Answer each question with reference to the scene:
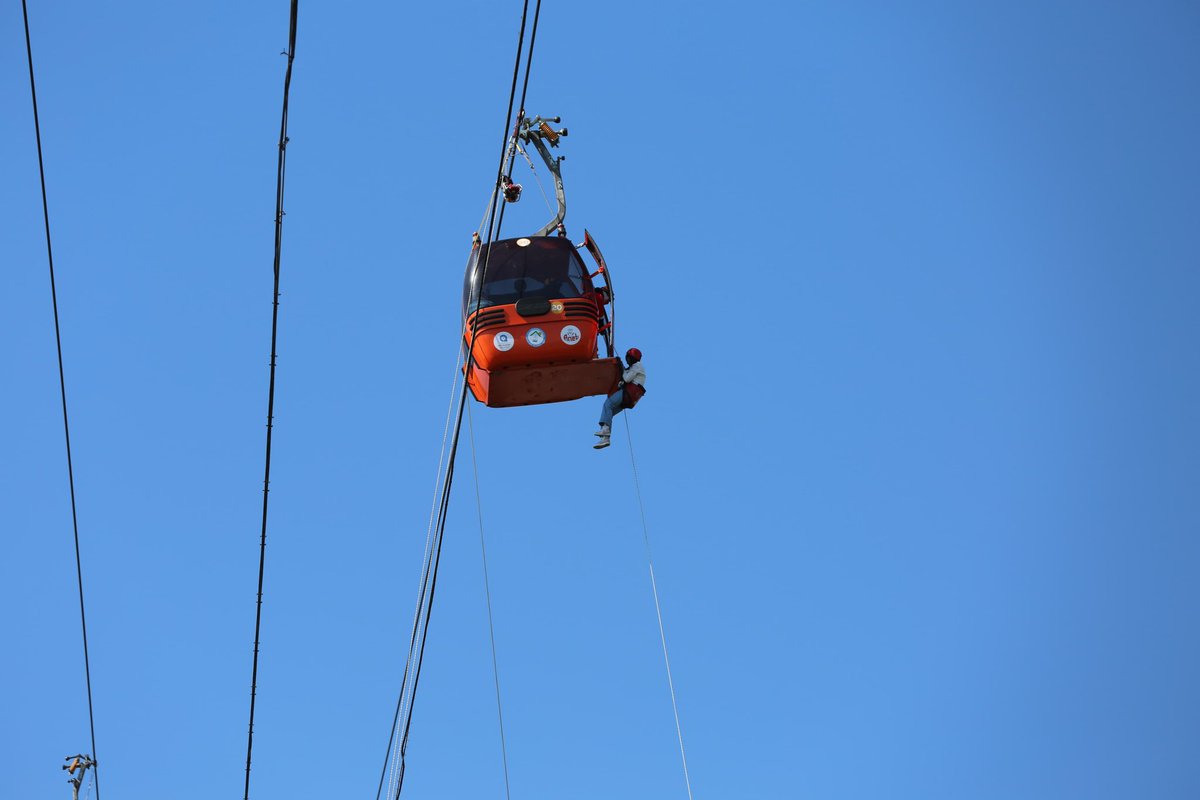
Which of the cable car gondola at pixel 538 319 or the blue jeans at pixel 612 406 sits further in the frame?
the blue jeans at pixel 612 406

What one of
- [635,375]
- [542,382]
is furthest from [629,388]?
[542,382]

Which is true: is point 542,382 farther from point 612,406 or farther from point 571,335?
point 612,406

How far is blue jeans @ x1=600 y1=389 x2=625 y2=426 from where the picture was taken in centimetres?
1623

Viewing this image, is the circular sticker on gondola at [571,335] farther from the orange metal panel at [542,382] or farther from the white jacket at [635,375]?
the white jacket at [635,375]

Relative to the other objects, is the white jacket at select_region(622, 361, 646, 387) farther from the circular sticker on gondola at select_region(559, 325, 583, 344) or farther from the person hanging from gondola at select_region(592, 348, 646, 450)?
the circular sticker on gondola at select_region(559, 325, 583, 344)

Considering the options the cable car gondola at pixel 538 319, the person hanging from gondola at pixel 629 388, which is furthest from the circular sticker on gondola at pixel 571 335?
the person hanging from gondola at pixel 629 388

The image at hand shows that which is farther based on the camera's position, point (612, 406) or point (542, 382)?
point (612, 406)

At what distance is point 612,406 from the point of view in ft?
53.7

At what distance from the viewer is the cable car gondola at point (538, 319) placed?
15.1m

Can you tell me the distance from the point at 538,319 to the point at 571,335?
0.35m

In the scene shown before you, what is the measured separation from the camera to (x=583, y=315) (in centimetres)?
1532

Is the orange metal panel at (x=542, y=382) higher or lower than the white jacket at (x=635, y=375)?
lower

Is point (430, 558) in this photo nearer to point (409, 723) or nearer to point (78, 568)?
point (409, 723)

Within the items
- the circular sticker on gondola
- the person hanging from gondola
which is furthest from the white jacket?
the circular sticker on gondola
